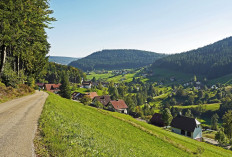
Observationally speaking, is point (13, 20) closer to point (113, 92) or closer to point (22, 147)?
point (22, 147)

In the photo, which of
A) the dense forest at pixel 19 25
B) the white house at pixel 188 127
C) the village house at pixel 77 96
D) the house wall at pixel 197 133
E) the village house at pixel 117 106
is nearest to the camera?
the dense forest at pixel 19 25

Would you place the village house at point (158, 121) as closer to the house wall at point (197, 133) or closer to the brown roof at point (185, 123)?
the brown roof at point (185, 123)

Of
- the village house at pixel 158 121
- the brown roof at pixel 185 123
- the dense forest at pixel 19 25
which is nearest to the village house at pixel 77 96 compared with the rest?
the village house at pixel 158 121

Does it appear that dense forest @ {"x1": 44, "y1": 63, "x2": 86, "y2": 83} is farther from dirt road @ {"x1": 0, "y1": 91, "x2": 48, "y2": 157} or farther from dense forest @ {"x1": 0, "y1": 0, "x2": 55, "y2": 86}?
dirt road @ {"x1": 0, "y1": 91, "x2": 48, "y2": 157}

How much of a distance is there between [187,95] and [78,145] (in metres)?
189

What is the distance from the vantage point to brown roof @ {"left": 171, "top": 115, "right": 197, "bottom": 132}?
64.0 m

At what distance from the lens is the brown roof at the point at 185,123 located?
63969 millimetres

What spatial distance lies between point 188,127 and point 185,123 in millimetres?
2166

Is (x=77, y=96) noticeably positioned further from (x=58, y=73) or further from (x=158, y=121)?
(x=158, y=121)

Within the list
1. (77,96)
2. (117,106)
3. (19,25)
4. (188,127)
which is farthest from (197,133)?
(77,96)

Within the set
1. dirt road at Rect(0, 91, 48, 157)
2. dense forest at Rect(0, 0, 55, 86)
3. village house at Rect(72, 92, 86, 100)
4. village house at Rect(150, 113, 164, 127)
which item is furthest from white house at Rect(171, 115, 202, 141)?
village house at Rect(72, 92, 86, 100)

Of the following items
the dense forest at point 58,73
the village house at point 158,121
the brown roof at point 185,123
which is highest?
the dense forest at point 58,73

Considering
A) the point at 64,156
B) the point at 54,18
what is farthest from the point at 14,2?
the point at 64,156

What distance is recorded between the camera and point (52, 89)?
412 feet
